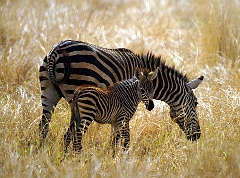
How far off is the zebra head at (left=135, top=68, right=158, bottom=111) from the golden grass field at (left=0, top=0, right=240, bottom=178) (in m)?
0.44

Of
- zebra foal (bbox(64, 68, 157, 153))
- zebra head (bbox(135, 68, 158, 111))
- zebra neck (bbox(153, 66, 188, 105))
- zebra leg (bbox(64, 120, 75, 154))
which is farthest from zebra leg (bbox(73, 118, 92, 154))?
zebra neck (bbox(153, 66, 188, 105))

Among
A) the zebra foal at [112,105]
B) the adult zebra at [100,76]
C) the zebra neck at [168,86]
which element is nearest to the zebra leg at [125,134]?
the zebra foal at [112,105]

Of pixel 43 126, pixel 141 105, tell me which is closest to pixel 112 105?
pixel 43 126

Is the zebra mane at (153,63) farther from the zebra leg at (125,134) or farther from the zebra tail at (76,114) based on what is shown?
the zebra tail at (76,114)

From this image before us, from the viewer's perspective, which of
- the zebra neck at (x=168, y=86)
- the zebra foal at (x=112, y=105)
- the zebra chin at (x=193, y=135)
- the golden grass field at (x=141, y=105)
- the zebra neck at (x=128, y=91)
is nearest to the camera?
the golden grass field at (x=141, y=105)

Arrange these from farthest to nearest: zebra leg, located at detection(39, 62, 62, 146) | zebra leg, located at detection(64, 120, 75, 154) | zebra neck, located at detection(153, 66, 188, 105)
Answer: zebra neck, located at detection(153, 66, 188, 105) → zebra leg, located at detection(39, 62, 62, 146) → zebra leg, located at detection(64, 120, 75, 154)

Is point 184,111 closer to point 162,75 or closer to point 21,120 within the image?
point 162,75

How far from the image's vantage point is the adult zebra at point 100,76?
18.5 ft

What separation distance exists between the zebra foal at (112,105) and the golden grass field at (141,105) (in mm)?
166

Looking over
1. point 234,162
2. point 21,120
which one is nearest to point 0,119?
point 21,120

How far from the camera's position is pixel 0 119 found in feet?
19.1

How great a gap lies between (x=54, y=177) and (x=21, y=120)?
1980 mm

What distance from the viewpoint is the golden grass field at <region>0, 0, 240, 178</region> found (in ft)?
15.7

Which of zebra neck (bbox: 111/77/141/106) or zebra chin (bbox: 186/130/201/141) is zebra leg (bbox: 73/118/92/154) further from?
zebra chin (bbox: 186/130/201/141)
